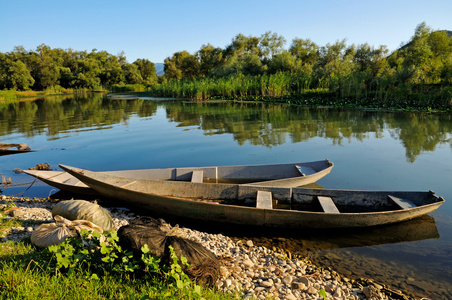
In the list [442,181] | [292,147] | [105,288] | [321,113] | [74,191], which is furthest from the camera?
[321,113]

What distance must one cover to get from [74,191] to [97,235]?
4755 mm

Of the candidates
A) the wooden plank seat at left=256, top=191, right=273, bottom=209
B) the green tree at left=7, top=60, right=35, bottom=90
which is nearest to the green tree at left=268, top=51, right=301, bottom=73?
the wooden plank seat at left=256, top=191, right=273, bottom=209

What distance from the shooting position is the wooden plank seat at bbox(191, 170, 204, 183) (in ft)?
25.1

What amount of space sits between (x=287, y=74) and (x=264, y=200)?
29.6 m

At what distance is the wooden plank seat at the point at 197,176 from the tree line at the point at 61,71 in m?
59.8

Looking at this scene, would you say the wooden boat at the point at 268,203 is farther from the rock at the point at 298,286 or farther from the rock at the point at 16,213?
the rock at the point at 298,286

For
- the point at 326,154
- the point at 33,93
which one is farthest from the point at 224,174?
the point at 33,93

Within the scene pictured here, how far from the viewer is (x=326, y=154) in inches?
445

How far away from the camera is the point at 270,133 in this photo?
50.5 ft

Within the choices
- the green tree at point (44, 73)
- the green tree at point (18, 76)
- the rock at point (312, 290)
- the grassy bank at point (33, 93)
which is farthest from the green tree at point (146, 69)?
the rock at point (312, 290)

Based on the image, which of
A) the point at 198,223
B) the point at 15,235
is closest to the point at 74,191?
the point at 15,235

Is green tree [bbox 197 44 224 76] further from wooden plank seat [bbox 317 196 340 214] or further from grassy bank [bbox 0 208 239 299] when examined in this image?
grassy bank [bbox 0 208 239 299]

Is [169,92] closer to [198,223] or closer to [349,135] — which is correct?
[349,135]

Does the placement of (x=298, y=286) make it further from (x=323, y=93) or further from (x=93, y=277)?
(x=323, y=93)
